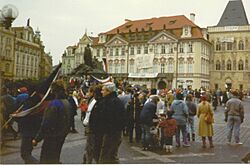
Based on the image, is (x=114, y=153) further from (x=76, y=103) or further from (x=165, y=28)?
(x=76, y=103)

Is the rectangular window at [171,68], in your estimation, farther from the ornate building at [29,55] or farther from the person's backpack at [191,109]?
the ornate building at [29,55]

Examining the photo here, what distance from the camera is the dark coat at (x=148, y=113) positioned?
15.4ft

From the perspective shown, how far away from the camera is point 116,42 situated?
4.61 metres

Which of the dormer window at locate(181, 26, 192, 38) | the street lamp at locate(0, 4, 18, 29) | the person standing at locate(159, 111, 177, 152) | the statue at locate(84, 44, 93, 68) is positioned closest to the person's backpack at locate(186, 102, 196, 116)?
the person standing at locate(159, 111, 177, 152)

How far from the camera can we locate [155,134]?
4801mm

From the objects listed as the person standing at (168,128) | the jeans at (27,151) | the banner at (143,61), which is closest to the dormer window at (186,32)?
the banner at (143,61)

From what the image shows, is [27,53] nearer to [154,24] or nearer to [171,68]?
[154,24]

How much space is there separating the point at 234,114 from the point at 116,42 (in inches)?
77.3

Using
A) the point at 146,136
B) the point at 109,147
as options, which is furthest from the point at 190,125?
the point at 109,147

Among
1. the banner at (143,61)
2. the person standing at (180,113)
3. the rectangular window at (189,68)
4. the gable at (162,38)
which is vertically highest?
the gable at (162,38)

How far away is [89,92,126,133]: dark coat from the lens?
10.4 ft

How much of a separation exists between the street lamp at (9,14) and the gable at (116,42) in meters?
1.10

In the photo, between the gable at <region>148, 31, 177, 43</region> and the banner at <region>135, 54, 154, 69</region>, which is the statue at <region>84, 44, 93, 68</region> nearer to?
the banner at <region>135, 54, 154, 69</region>

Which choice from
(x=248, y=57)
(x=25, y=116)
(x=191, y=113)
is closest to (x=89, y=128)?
(x=25, y=116)
